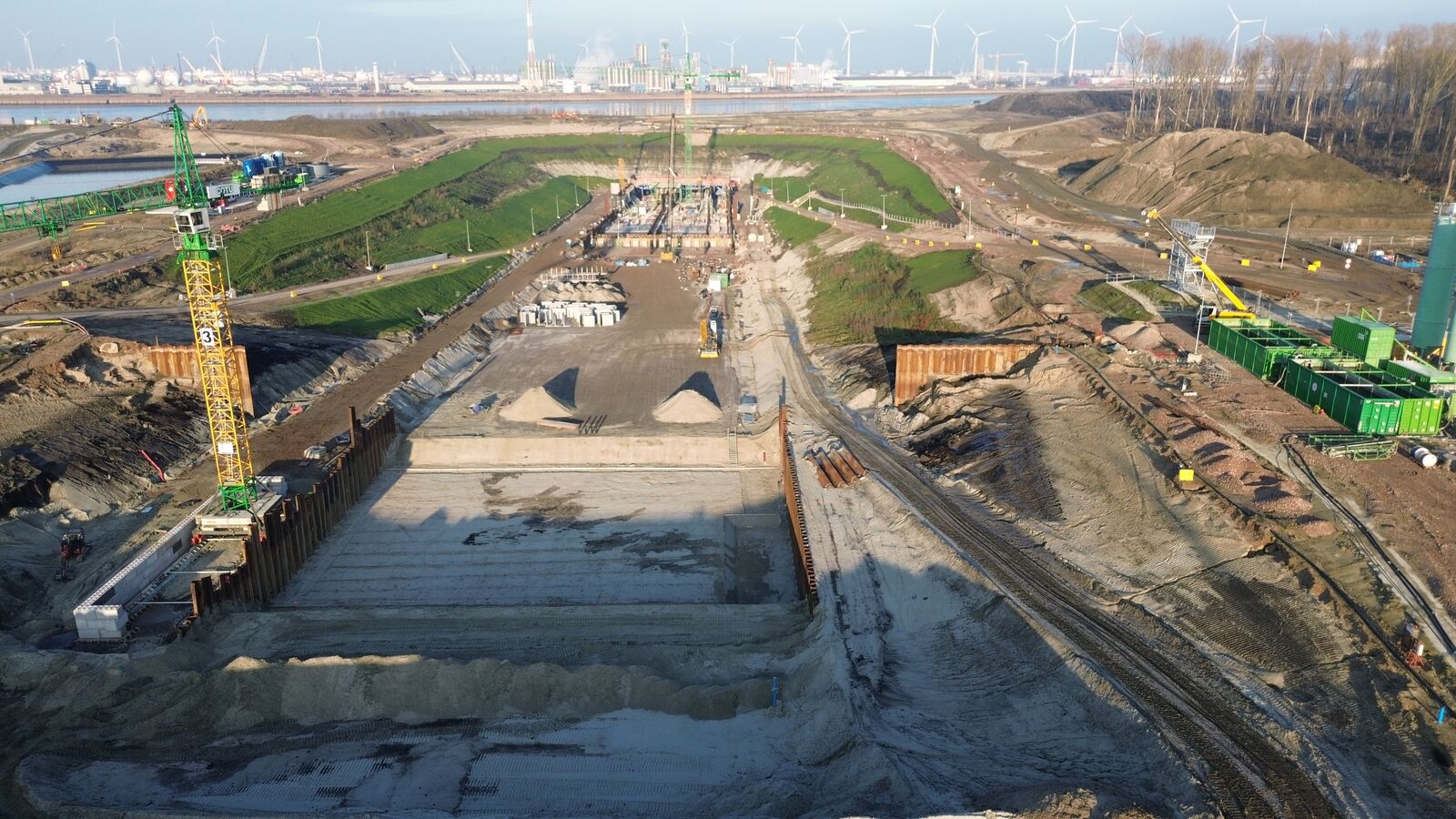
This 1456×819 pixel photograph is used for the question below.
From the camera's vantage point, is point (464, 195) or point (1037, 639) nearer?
point (1037, 639)

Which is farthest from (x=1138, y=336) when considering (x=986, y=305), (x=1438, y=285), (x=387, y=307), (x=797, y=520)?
(x=387, y=307)

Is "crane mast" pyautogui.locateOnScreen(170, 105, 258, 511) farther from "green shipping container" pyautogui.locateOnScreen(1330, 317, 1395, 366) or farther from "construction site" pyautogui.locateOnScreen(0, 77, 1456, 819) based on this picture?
"green shipping container" pyautogui.locateOnScreen(1330, 317, 1395, 366)

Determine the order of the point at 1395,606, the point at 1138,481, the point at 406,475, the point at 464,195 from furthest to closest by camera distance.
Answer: the point at 464,195 < the point at 406,475 < the point at 1138,481 < the point at 1395,606

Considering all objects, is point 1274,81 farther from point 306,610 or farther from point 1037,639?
point 306,610

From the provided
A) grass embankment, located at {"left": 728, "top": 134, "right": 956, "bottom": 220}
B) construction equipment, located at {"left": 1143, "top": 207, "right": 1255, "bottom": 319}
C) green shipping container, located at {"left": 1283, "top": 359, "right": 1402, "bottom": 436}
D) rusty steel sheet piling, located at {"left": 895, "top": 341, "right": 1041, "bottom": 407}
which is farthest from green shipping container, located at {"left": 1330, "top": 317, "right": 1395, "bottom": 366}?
A: grass embankment, located at {"left": 728, "top": 134, "right": 956, "bottom": 220}

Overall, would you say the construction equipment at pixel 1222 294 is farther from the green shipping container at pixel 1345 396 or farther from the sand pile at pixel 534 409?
the sand pile at pixel 534 409

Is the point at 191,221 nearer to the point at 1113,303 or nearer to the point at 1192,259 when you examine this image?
the point at 1113,303

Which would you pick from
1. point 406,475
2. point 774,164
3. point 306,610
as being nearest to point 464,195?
point 774,164
